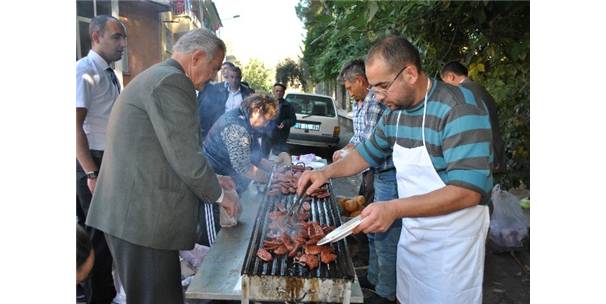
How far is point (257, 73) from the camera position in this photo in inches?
1516

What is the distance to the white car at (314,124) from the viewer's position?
13.1m

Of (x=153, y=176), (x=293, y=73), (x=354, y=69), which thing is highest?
(x=293, y=73)

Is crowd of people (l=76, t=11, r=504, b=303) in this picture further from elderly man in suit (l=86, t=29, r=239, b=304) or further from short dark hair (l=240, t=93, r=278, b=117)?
short dark hair (l=240, t=93, r=278, b=117)

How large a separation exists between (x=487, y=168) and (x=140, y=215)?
6.68 feet

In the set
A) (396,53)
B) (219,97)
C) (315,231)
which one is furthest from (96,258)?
(219,97)

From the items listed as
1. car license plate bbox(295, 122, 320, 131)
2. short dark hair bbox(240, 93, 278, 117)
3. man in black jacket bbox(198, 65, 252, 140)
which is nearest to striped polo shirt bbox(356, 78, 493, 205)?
short dark hair bbox(240, 93, 278, 117)

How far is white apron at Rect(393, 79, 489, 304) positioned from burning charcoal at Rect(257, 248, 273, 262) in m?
0.98

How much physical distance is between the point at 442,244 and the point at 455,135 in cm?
74

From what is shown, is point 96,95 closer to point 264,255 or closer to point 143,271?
point 143,271

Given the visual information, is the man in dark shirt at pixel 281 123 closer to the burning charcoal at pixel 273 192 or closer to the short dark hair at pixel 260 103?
the short dark hair at pixel 260 103

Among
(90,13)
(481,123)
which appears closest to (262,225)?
(481,123)

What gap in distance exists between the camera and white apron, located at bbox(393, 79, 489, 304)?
2.51 meters

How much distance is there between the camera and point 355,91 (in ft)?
16.2

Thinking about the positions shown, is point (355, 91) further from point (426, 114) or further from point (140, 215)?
point (140, 215)
